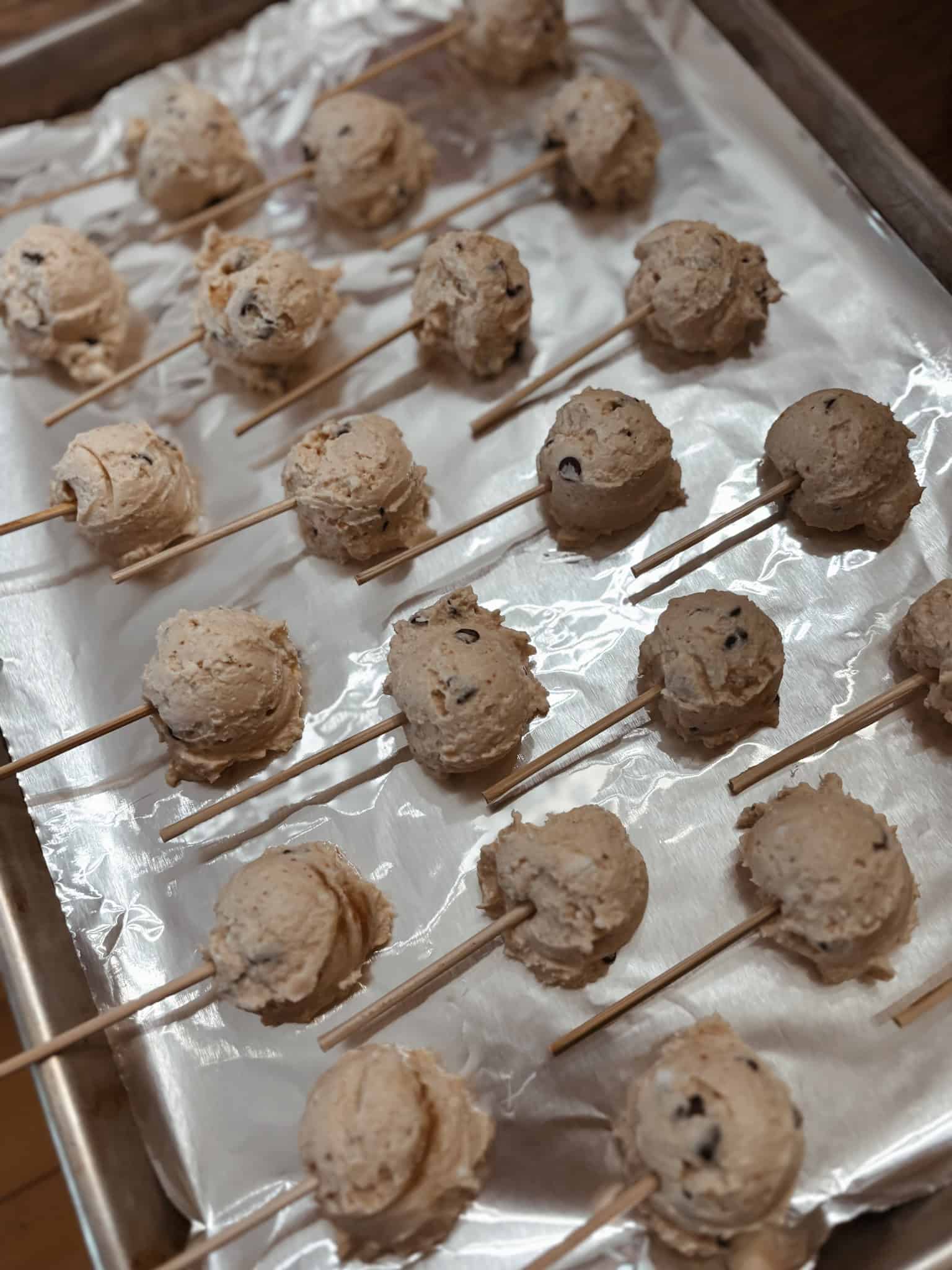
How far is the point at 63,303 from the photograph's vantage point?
109 inches

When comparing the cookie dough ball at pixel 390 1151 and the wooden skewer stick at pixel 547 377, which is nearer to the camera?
the cookie dough ball at pixel 390 1151

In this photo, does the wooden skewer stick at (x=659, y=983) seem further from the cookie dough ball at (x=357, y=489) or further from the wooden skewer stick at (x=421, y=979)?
the cookie dough ball at (x=357, y=489)

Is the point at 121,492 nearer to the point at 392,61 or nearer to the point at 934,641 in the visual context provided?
the point at 392,61

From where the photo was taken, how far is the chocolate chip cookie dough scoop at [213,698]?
7.34ft

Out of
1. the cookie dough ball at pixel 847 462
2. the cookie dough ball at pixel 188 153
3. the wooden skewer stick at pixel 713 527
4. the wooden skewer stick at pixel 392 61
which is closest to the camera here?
the cookie dough ball at pixel 847 462

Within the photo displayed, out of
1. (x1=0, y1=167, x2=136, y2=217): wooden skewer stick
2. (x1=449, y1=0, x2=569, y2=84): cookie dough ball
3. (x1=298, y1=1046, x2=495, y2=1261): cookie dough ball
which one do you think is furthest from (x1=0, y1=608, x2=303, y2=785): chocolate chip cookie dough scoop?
(x1=449, y1=0, x2=569, y2=84): cookie dough ball

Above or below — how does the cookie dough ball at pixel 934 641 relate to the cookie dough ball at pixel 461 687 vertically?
below

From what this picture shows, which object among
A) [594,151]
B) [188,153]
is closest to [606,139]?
[594,151]

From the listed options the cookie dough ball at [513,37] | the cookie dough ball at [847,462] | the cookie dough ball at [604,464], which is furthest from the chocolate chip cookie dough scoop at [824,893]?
the cookie dough ball at [513,37]

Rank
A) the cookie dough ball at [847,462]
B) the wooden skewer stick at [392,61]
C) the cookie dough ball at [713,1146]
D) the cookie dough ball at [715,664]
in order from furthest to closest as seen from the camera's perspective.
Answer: the wooden skewer stick at [392,61]
the cookie dough ball at [847,462]
the cookie dough ball at [715,664]
the cookie dough ball at [713,1146]

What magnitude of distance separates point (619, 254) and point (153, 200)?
141 cm

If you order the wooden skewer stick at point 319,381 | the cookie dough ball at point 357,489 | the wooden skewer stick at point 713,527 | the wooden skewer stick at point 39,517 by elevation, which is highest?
the wooden skewer stick at point 319,381

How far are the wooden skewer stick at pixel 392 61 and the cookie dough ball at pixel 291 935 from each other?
2.33m

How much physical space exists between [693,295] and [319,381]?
1000 mm
